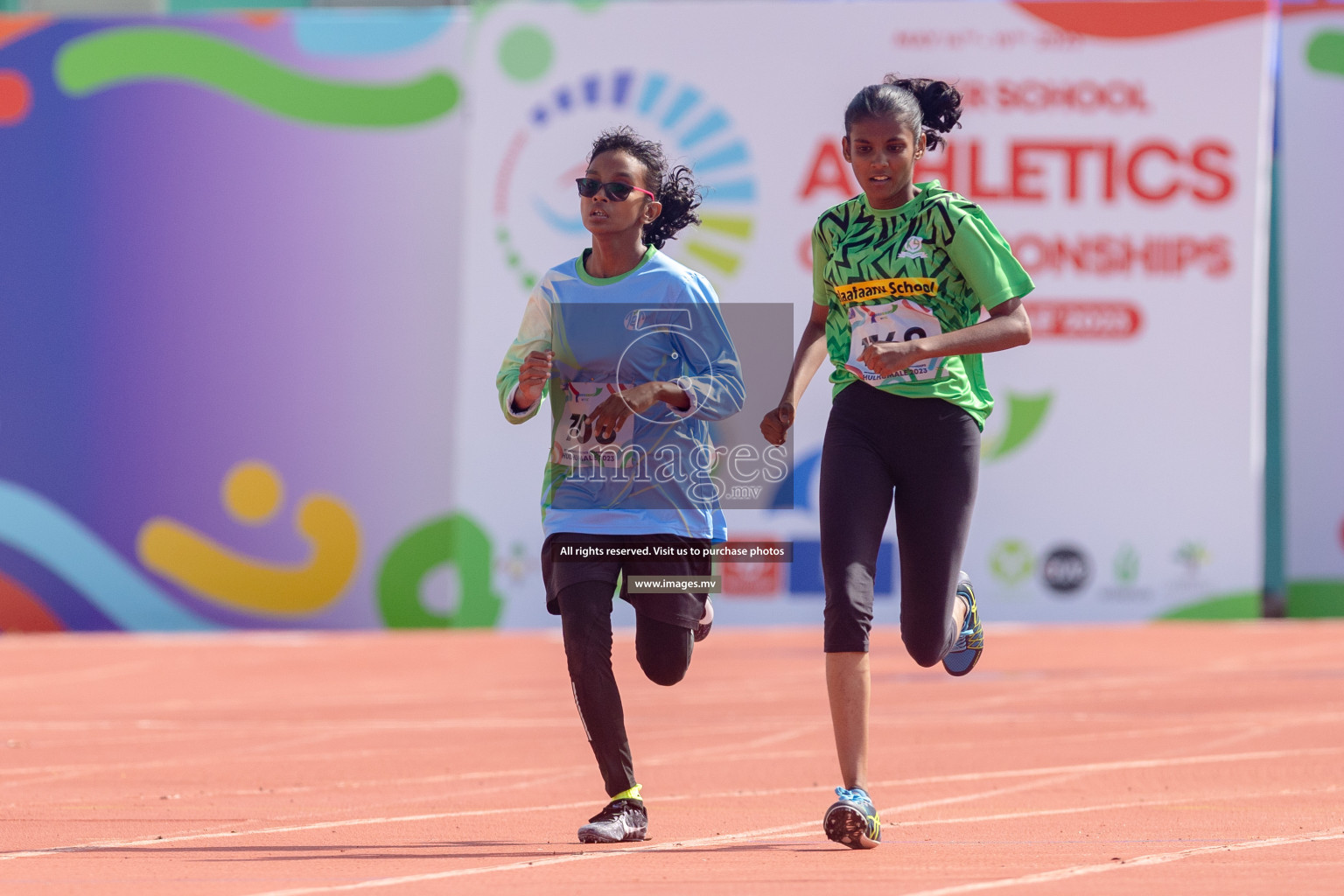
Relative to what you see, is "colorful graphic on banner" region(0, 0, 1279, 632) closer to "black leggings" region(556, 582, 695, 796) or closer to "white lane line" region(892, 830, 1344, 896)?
"black leggings" region(556, 582, 695, 796)

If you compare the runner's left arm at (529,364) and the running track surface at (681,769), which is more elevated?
the runner's left arm at (529,364)

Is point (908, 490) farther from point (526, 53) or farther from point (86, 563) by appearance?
point (86, 563)

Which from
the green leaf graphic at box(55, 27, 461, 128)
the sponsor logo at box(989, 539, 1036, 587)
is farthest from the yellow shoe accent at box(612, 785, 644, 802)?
the green leaf graphic at box(55, 27, 461, 128)

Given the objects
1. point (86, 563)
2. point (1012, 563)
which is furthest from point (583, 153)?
point (86, 563)

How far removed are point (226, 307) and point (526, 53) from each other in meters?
3.17

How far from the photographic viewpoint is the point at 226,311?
1401 centimetres

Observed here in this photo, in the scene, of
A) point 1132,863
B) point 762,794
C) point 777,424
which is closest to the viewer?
point 1132,863

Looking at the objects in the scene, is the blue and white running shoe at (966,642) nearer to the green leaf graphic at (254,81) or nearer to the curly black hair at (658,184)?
the curly black hair at (658,184)

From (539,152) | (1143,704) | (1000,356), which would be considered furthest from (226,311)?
(1143,704)

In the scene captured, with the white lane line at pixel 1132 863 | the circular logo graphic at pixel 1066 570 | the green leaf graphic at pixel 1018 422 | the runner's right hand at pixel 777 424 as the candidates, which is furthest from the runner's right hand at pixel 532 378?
the circular logo graphic at pixel 1066 570

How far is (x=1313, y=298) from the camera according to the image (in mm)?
14211

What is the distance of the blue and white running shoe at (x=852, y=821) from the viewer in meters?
4.28

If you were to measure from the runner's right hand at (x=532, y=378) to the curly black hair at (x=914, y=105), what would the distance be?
977mm

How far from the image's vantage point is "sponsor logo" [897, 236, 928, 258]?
4.51 meters
